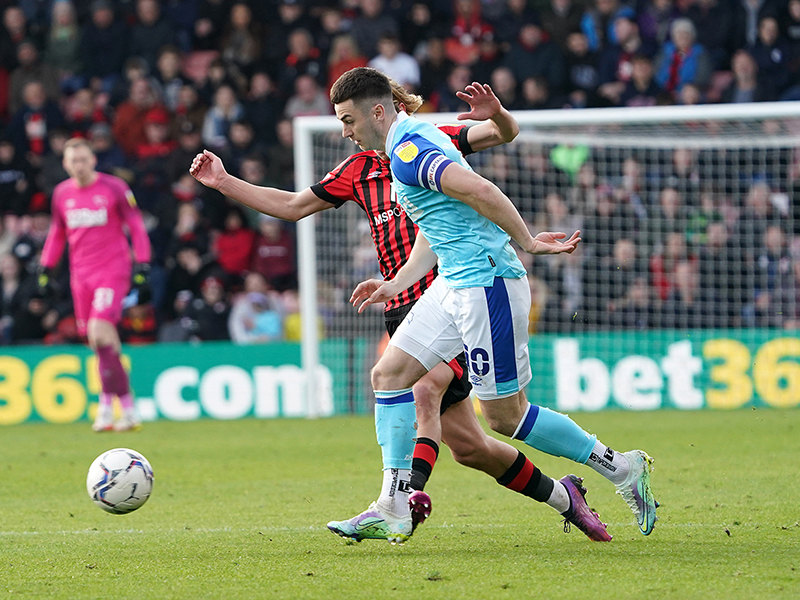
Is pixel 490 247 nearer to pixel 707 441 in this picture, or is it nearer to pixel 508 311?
pixel 508 311

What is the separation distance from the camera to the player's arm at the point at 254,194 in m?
5.50

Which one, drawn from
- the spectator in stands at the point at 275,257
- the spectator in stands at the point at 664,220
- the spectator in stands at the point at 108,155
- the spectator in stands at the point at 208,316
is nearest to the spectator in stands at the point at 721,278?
the spectator in stands at the point at 664,220

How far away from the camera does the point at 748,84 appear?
47.4ft

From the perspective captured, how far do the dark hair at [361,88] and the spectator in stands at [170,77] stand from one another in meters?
11.9

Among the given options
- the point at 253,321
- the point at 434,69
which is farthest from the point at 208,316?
the point at 434,69

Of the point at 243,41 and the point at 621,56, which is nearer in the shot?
the point at 621,56

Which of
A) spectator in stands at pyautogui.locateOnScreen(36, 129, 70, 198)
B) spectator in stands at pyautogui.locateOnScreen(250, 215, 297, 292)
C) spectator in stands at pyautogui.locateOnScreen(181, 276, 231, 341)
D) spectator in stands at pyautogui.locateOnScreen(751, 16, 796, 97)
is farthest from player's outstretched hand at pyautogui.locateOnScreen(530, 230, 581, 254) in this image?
spectator in stands at pyautogui.locateOnScreen(36, 129, 70, 198)

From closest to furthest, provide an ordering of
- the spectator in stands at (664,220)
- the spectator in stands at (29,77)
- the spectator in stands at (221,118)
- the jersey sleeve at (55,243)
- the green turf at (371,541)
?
the green turf at (371,541) → the jersey sleeve at (55,243) → the spectator in stands at (664,220) → the spectator in stands at (221,118) → the spectator in stands at (29,77)

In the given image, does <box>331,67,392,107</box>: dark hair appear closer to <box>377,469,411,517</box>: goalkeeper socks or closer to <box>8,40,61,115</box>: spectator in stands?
<box>377,469,411,517</box>: goalkeeper socks

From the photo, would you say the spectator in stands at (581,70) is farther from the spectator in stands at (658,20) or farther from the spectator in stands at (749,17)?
the spectator in stands at (749,17)

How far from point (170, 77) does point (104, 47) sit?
1294 millimetres

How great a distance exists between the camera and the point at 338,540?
5344 mm

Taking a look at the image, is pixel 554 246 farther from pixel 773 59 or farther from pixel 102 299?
pixel 773 59

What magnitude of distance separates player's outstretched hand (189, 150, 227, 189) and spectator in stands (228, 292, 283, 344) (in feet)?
28.2
